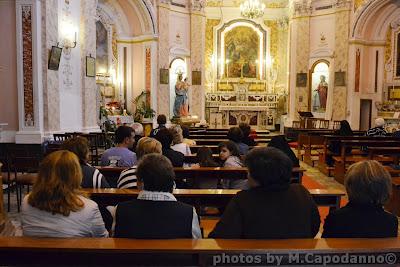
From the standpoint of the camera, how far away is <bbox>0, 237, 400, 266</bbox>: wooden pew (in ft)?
6.65

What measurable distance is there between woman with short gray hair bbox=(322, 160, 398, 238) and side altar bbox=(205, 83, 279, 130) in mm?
17290

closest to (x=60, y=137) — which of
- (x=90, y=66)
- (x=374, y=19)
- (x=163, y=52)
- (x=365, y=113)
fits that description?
(x=90, y=66)

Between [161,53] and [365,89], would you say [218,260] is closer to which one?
[161,53]

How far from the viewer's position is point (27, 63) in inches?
351

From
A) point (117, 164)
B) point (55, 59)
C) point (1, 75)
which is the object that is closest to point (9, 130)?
point (1, 75)

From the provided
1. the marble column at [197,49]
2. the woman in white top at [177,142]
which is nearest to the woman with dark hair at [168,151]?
the woman in white top at [177,142]

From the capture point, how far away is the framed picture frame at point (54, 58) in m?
9.30

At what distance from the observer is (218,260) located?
204cm

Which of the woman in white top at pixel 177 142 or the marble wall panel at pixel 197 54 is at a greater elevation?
the marble wall panel at pixel 197 54

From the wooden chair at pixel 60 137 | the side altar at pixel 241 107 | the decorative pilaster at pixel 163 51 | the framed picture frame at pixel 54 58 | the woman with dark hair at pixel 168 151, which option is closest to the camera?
the woman with dark hair at pixel 168 151

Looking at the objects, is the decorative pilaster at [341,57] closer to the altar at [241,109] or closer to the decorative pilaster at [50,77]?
the altar at [241,109]

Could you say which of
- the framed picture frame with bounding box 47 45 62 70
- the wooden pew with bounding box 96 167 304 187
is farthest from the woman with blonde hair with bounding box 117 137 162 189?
the framed picture frame with bounding box 47 45 62 70

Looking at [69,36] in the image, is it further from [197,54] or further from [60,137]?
[197,54]

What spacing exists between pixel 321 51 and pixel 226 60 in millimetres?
5068
